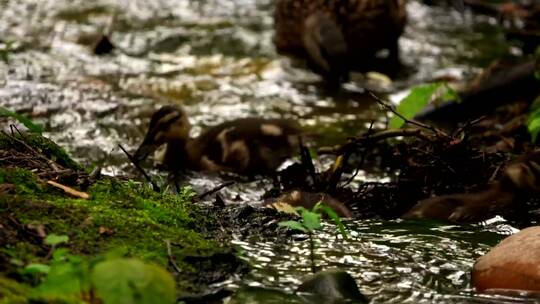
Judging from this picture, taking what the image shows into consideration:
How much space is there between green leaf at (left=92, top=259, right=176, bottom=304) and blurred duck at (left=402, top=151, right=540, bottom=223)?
1.76 m

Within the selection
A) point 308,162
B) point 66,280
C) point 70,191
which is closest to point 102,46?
point 308,162

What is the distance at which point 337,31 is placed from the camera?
261 inches

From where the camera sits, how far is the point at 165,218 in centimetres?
255

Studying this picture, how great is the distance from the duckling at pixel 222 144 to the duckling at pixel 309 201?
1.15 meters

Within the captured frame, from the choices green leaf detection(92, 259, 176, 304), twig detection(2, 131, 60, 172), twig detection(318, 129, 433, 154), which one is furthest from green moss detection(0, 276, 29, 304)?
twig detection(318, 129, 433, 154)

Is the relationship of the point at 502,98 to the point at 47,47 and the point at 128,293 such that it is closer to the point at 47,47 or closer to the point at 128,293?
the point at 47,47

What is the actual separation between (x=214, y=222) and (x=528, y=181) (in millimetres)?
1361

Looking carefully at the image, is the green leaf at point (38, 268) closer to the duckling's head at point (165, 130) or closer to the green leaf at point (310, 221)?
the green leaf at point (310, 221)

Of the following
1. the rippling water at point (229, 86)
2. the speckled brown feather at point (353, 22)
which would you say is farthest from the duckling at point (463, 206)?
the speckled brown feather at point (353, 22)

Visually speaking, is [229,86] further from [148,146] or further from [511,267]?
[511,267]

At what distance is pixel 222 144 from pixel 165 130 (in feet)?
1.00

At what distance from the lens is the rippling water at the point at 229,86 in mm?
2541

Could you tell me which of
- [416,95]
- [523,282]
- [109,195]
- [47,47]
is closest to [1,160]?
[109,195]

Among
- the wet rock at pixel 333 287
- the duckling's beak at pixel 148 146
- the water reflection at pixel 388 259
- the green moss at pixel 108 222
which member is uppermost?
the green moss at pixel 108 222
